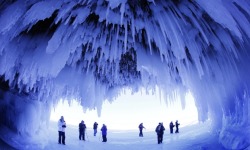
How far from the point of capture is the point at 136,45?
19.5 feet

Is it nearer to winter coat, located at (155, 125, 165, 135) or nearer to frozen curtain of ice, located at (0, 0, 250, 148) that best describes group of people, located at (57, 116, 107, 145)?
frozen curtain of ice, located at (0, 0, 250, 148)

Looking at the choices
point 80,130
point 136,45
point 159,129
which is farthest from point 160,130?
point 136,45

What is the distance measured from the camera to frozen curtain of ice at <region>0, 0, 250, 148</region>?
431cm

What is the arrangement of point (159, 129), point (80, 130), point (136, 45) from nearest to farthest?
point (136, 45), point (159, 129), point (80, 130)

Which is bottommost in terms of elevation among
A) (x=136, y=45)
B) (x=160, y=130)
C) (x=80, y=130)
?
(x=160, y=130)

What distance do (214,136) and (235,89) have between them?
4696 millimetres

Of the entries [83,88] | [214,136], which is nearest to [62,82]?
[83,88]

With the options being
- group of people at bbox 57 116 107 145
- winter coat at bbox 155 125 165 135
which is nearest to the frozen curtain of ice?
→ group of people at bbox 57 116 107 145

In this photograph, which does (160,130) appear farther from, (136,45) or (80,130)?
(136,45)

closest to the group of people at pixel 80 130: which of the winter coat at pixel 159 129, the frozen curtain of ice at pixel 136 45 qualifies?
the frozen curtain of ice at pixel 136 45

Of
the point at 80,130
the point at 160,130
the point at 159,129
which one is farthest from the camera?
the point at 80,130

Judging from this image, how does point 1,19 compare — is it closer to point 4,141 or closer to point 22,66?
point 22,66

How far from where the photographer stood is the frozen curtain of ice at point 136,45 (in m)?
4.31

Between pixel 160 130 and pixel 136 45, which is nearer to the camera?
pixel 136 45
